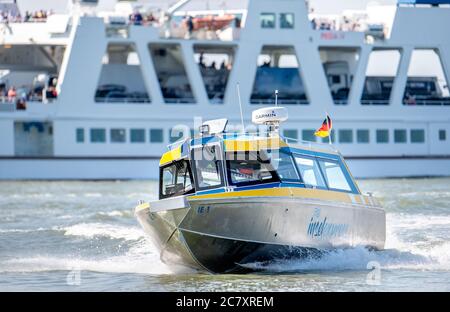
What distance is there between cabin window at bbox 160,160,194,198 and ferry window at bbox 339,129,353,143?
92.4 ft

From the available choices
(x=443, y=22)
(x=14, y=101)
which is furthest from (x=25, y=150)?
(x=443, y=22)

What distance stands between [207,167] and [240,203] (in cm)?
79

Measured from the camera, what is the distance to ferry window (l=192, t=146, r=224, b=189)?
16.5 m

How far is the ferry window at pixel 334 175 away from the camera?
17828 millimetres

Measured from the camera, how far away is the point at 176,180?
1725 cm

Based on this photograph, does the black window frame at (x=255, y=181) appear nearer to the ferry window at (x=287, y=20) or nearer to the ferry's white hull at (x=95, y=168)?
the ferry's white hull at (x=95, y=168)

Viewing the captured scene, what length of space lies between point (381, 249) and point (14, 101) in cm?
2564

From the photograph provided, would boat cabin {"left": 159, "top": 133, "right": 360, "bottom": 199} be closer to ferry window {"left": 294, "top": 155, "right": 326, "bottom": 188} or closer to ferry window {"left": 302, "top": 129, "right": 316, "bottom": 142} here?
ferry window {"left": 294, "top": 155, "right": 326, "bottom": 188}

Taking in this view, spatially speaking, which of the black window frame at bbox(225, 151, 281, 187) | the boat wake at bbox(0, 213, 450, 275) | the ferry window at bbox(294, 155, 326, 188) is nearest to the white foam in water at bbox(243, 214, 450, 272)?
the boat wake at bbox(0, 213, 450, 275)

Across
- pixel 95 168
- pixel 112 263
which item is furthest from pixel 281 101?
pixel 112 263

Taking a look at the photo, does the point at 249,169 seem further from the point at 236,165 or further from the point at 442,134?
the point at 442,134

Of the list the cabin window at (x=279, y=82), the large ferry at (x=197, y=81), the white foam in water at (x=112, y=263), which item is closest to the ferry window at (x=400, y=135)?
the large ferry at (x=197, y=81)

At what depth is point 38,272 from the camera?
1798 cm

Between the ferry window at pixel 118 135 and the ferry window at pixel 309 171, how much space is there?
26.0 metres
